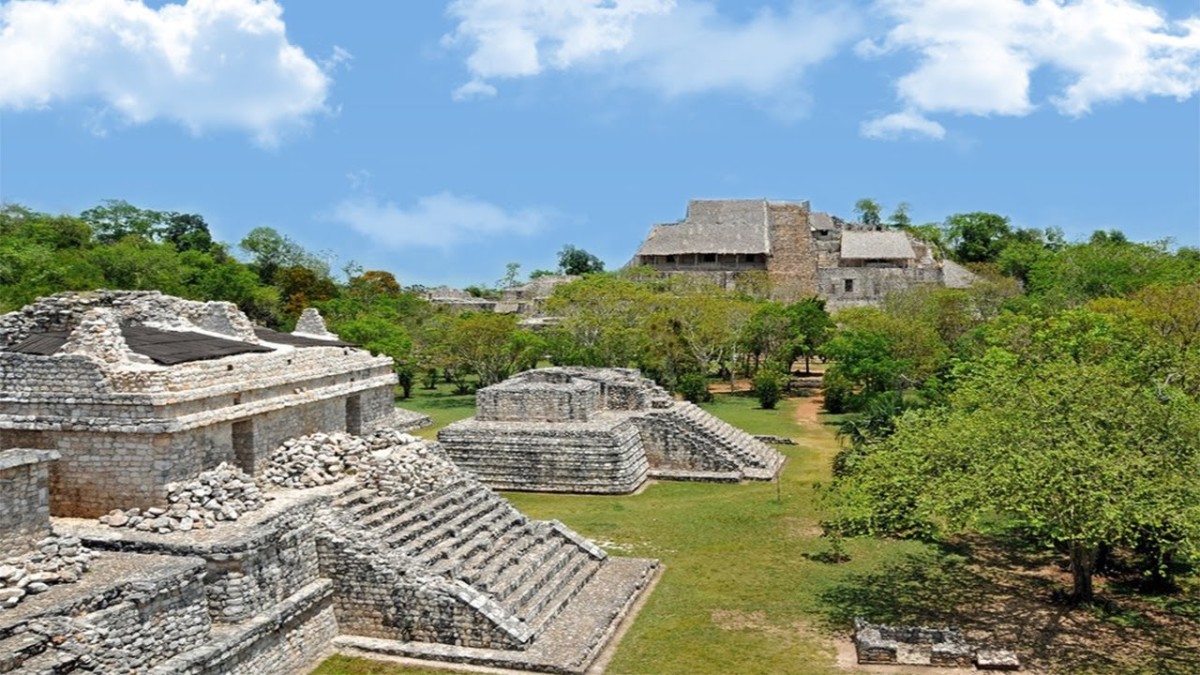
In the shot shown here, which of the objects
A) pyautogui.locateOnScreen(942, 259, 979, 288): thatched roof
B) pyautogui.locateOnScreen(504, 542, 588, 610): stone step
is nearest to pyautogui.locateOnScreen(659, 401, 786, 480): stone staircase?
pyautogui.locateOnScreen(504, 542, 588, 610): stone step

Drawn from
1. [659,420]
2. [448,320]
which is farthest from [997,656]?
[448,320]

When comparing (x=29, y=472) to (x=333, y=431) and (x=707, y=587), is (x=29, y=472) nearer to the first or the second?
(x=333, y=431)

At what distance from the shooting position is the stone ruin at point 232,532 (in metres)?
9.72

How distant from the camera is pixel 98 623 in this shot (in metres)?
9.01

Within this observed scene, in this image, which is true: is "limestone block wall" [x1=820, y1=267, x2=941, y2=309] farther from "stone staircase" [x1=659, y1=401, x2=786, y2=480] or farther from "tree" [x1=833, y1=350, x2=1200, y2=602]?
"tree" [x1=833, y1=350, x2=1200, y2=602]

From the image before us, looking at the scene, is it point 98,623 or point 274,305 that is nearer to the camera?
point 98,623

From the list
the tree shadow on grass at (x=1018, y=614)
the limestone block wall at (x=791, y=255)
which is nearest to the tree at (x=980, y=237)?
the limestone block wall at (x=791, y=255)

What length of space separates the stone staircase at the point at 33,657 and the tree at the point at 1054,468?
919 cm

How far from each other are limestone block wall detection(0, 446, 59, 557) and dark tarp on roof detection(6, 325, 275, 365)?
226cm

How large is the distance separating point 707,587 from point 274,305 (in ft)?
134

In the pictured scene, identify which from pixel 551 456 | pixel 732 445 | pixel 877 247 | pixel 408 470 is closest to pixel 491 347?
pixel 732 445

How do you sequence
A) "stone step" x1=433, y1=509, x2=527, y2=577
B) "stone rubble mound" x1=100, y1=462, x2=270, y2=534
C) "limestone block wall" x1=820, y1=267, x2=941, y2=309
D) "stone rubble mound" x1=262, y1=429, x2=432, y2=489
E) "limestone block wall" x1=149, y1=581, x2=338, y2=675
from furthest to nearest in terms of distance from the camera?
"limestone block wall" x1=820, y1=267, x2=941, y2=309 → "stone rubble mound" x1=262, y1=429, x2=432, y2=489 → "stone step" x1=433, y1=509, x2=527, y2=577 → "stone rubble mound" x1=100, y1=462, x2=270, y2=534 → "limestone block wall" x1=149, y1=581, x2=338, y2=675

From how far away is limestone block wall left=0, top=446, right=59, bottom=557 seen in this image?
9766mm

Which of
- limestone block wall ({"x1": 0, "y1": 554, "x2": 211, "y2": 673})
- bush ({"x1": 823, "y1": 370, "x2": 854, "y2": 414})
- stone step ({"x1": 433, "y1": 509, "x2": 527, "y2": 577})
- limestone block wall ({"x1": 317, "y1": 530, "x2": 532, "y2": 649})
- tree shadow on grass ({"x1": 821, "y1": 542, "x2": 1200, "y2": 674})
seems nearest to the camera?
limestone block wall ({"x1": 0, "y1": 554, "x2": 211, "y2": 673})
